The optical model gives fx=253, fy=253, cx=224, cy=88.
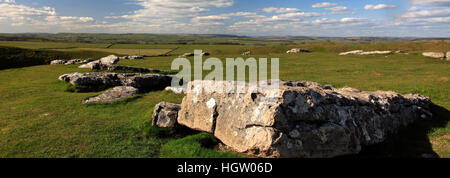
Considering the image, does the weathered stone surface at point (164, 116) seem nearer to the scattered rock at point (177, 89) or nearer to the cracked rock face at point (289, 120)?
the cracked rock face at point (289, 120)

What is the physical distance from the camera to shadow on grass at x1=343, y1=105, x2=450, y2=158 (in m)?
10.4

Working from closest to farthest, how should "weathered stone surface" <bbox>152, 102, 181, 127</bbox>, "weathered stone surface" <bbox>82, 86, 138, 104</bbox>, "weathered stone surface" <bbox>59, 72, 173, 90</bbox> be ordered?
1. "weathered stone surface" <bbox>152, 102, 181, 127</bbox>
2. "weathered stone surface" <bbox>82, 86, 138, 104</bbox>
3. "weathered stone surface" <bbox>59, 72, 173, 90</bbox>

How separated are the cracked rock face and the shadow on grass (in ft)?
1.22

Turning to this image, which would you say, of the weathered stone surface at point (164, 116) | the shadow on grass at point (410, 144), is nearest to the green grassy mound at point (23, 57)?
the weathered stone surface at point (164, 116)

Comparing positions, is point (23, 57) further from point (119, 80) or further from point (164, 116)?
point (164, 116)

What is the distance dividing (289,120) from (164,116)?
20.5 feet

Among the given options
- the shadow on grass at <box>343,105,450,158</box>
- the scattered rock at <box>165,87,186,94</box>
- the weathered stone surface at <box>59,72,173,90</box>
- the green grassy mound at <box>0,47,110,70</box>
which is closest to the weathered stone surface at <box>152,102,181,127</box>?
the shadow on grass at <box>343,105,450,158</box>

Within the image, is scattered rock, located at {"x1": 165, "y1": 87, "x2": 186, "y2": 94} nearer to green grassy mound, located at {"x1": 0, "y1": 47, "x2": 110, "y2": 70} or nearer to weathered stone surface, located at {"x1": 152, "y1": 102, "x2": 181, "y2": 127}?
weathered stone surface, located at {"x1": 152, "y1": 102, "x2": 181, "y2": 127}

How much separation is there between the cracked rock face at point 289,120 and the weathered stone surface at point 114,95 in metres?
9.15

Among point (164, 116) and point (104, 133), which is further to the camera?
point (164, 116)

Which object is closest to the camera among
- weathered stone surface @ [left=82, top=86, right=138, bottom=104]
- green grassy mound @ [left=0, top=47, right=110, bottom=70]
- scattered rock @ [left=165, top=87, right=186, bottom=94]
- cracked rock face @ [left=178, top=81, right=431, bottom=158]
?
cracked rock face @ [left=178, top=81, right=431, bottom=158]

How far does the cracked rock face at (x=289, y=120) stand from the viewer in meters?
9.27

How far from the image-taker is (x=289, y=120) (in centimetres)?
951

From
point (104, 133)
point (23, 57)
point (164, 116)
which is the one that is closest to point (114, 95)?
point (104, 133)
